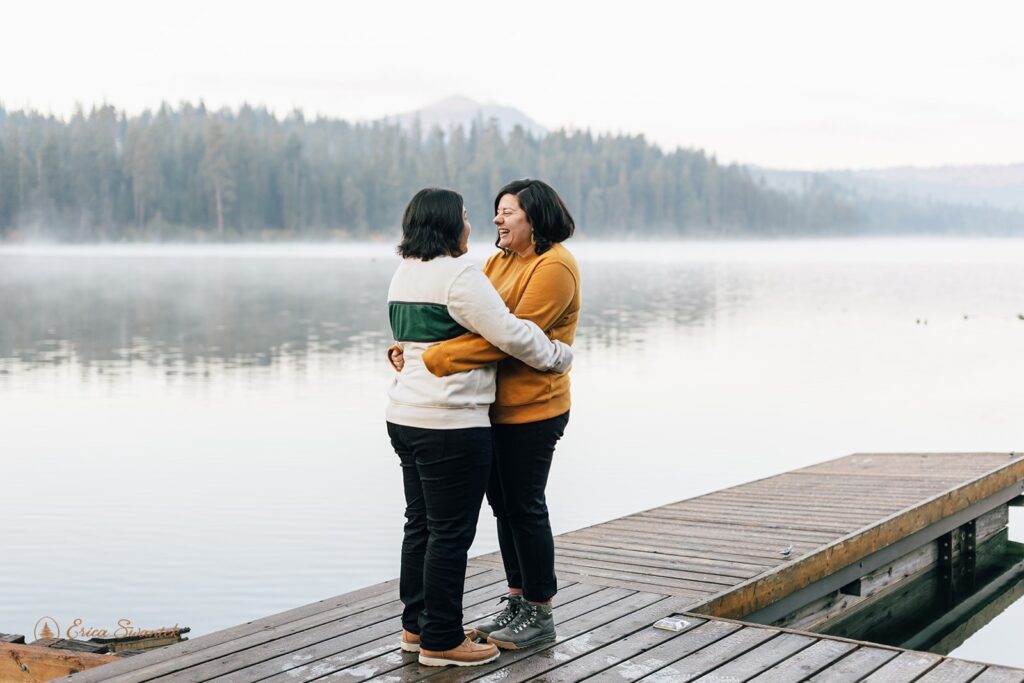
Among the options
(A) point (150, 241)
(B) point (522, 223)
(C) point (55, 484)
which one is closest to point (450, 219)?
(B) point (522, 223)

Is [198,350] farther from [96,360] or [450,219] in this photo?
[450,219]

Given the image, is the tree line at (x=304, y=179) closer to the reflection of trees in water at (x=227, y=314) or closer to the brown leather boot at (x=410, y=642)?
the reflection of trees in water at (x=227, y=314)

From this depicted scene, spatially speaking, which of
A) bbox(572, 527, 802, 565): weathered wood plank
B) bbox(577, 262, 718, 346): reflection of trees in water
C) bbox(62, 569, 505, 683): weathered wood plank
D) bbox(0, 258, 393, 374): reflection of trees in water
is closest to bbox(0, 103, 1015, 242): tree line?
bbox(0, 258, 393, 374): reflection of trees in water

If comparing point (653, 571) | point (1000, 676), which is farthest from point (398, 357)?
point (1000, 676)

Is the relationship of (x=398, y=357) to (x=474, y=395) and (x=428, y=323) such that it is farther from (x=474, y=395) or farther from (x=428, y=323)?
(x=474, y=395)

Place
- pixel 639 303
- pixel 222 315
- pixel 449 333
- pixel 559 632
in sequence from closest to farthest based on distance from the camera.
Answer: pixel 449 333, pixel 559 632, pixel 222 315, pixel 639 303

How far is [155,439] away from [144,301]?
91.3 ft

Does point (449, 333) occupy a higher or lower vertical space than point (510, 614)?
higher

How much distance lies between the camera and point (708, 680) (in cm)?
446

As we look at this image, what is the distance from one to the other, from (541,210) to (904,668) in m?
2.26

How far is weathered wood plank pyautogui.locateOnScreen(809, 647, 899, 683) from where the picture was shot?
450 centimetres

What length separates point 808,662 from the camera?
184 inches

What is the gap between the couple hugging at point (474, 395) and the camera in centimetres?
427

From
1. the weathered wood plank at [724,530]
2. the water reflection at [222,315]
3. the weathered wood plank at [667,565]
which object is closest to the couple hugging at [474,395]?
the weathered wood plank at [667,565]
